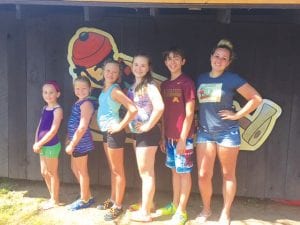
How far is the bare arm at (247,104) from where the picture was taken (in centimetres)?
378

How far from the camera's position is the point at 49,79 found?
486 centimetres

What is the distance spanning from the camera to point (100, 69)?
4738 millimetres

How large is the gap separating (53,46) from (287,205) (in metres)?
3.29

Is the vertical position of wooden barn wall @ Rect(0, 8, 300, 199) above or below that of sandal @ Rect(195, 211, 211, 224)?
above

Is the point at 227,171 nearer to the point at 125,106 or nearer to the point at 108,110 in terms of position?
the point at 125,106

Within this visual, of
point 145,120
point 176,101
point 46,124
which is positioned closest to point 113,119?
point 145,120

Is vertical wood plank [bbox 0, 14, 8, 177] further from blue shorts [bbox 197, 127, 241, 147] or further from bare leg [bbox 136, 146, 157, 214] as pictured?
blue shorts [bbox 197, 127, 241, 147]

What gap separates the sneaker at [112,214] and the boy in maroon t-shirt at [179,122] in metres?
0.58

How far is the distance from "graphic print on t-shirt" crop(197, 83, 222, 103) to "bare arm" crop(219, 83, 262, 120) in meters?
0.15

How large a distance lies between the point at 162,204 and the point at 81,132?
1260mm

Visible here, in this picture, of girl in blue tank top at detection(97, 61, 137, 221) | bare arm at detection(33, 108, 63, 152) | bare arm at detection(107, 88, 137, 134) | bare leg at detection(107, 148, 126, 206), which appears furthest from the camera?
bare arm at detection(33, 108, 63, 152)

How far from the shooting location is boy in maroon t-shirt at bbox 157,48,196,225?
3881 millimetres

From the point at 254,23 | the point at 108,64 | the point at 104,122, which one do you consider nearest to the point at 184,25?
the point at 254,23

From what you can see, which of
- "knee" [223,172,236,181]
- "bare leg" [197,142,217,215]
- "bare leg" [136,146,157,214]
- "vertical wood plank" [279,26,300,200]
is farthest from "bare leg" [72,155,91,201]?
"vertical wood plank" [279,26,300,200]
